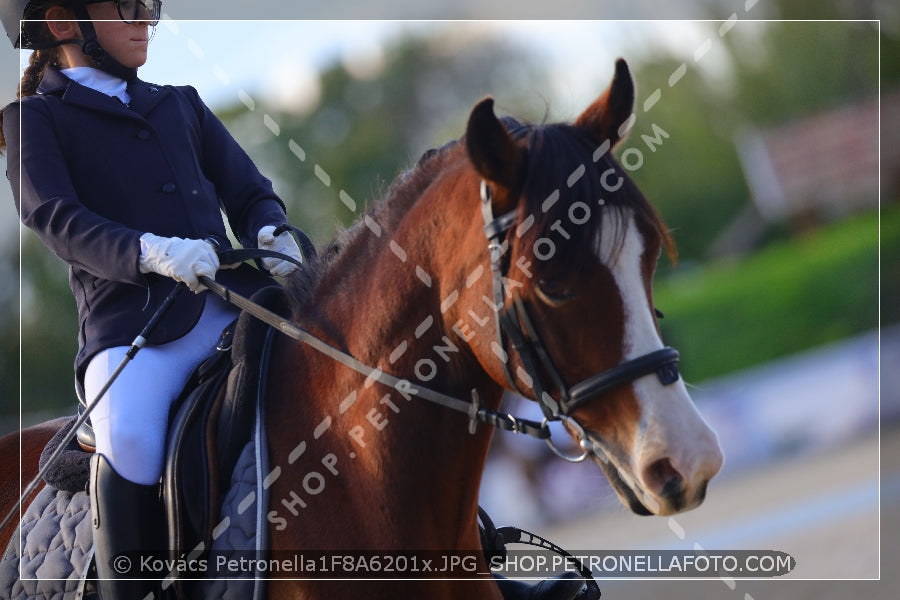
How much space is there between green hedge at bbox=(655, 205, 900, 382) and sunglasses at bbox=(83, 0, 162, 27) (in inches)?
512

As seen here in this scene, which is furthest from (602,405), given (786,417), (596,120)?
(786,417)

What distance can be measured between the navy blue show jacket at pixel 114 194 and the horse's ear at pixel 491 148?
3.65 ft

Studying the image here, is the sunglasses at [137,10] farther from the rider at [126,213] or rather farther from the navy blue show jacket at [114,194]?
the navy blue show jacket at [114,194]

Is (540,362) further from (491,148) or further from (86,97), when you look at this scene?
(86,97)

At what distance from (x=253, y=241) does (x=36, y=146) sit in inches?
30.4

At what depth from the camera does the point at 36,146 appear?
3023mm

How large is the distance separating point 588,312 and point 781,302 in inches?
598

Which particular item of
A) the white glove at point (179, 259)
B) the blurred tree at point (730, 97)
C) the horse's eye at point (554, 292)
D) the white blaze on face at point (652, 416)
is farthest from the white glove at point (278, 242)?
the blurred tree at point (730, 97)

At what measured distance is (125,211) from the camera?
3.15m

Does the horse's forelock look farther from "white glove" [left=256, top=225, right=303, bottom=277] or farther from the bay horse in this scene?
"white glove" [left=256, top=225, right=303, bottom=277]

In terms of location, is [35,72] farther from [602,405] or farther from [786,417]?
[786,417]

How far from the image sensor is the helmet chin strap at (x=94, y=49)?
324 centimetres

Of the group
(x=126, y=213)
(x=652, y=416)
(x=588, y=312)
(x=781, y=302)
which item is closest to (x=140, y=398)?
(x=126, y=213)

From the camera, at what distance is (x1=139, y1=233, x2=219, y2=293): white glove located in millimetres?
2814
